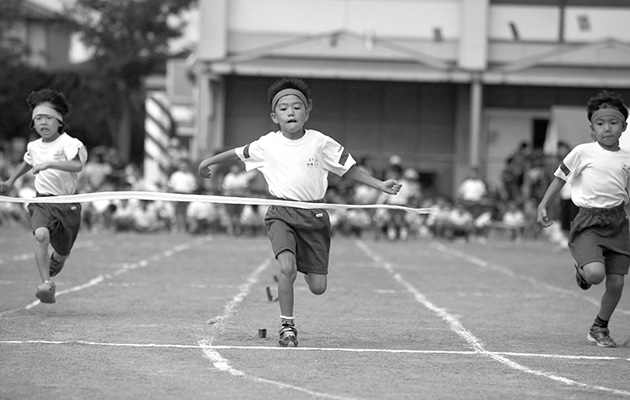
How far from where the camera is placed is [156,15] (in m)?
60.5

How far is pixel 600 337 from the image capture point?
32.8 ft

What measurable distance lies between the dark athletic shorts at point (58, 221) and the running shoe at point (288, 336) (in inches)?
116

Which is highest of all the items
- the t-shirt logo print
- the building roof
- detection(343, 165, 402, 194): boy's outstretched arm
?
the building roof

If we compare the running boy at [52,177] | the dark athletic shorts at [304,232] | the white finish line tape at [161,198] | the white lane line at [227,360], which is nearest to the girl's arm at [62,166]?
the running boy at [52,177]

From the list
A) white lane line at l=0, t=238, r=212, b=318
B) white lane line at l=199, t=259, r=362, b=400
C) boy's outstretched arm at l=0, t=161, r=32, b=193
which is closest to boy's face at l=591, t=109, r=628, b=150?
white lane line at l=199, t=259, r=362, b=400

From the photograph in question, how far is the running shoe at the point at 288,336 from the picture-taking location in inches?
365

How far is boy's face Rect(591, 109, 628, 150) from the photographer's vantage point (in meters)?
10.2

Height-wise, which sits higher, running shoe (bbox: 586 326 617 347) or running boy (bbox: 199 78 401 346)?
running boy (bbox: 199 78 401 346)

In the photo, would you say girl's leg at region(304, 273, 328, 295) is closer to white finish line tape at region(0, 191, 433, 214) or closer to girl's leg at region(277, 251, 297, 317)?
girl's leg at region(277, 251, 297, 317)

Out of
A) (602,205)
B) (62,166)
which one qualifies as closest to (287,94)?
(62,166)

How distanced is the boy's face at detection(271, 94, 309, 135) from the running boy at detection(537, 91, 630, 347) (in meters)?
2.11

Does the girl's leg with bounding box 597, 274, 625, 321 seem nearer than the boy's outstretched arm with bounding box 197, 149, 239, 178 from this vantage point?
No

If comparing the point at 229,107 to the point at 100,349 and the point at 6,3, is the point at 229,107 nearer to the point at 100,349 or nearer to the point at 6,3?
the point at 6,3

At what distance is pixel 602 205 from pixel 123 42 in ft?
172
